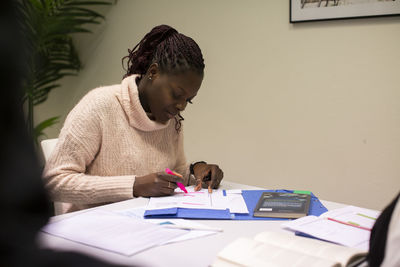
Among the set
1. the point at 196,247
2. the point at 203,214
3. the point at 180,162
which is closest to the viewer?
the point at 196,247

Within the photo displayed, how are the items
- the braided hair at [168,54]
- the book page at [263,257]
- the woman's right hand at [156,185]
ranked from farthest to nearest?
the braided hair at [168,54] < the woman's right hand at [156,185] < the book page at [263,257]

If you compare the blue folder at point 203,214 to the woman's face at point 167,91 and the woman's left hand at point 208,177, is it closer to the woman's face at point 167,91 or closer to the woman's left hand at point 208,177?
the woman's left hand at point 208,177

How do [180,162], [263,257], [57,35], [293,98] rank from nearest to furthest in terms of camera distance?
[263,257]
[180,162]
[293,98]
[57,35]

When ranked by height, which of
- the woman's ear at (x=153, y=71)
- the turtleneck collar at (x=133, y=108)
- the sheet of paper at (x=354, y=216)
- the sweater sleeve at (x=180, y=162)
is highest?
the woman's ear at (x=153, y=71)

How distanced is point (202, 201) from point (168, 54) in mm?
589

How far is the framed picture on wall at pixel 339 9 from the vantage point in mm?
2070

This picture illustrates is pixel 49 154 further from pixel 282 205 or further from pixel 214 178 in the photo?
pixel 282 205

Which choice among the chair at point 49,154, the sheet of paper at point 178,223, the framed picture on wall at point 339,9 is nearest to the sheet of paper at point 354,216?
the sheet of paper at point 178,223

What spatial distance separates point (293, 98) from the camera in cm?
240

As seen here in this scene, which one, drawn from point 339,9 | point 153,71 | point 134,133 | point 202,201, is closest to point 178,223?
point 202,201

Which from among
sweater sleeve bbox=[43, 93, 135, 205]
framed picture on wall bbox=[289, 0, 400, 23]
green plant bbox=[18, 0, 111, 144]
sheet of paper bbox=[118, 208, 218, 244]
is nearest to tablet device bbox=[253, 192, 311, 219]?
sheet of paper bbox=[118, 208, 218, 244]

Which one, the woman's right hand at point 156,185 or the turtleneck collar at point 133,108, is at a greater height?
the turtleneck collar at point 133,108

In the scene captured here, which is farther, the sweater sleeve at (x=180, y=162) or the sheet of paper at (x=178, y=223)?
the sweater sleeve at (x=180, y=162)

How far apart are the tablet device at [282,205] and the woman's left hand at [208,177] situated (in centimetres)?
22
